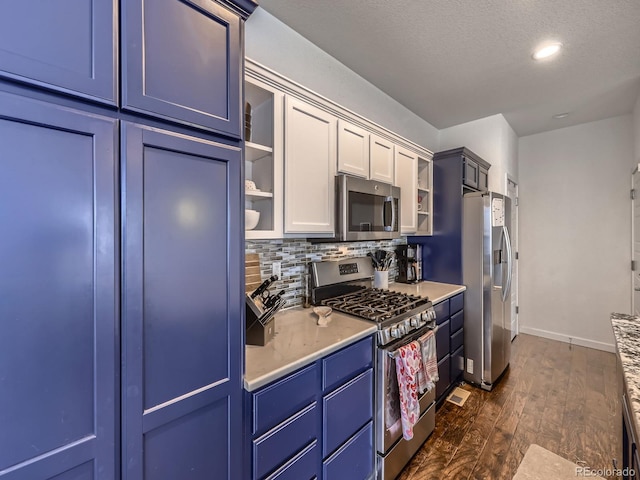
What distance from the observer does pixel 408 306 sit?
6.34ft

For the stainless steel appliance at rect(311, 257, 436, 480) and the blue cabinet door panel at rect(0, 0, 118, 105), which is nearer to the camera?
the blue cabinet door panel at rect(0, 0, 118, 105)

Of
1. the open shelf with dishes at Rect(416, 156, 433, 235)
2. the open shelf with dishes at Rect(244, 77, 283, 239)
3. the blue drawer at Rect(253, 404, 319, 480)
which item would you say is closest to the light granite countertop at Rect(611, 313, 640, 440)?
the blue drawer at Rect(253, 404, 319, 480)

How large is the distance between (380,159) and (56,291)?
2.14m

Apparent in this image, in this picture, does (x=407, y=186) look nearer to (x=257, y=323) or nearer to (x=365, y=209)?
(x=365, y=209)

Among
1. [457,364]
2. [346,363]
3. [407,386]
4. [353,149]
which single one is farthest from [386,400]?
[353,149]

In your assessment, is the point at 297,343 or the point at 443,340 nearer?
the point at 297,343

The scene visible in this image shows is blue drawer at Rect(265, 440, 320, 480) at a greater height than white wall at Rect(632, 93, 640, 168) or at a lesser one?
lesser

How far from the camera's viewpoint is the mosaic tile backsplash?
6.04ft

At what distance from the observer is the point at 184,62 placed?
0.94 metres

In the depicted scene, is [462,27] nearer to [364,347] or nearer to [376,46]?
Result: [376,46]

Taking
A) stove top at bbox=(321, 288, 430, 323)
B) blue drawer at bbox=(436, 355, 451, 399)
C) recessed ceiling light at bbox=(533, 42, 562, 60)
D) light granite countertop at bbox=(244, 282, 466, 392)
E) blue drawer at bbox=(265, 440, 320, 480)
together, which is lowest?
blue drawer at bbox=(436, 355, 451, 399)

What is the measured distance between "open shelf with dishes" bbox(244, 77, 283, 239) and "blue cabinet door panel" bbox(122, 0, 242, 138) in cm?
40

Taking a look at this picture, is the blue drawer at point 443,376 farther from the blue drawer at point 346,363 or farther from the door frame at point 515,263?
the door frame at point 515,263

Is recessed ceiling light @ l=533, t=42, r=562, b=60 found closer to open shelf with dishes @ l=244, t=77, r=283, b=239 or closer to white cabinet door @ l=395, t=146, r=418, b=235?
white cabinet door @ l=395, t=146, r=418, b=235
